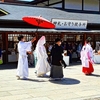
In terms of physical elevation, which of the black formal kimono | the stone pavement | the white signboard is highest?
the white signboard

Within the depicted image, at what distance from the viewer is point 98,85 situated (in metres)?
8.87

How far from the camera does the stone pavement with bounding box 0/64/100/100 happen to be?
23.5 ft

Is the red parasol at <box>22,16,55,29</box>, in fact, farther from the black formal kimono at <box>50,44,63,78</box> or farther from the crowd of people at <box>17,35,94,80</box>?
the black formal kimono at <box>50,44,63,78</box>

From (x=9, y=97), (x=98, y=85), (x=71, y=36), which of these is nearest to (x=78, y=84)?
(x=98, y=85)

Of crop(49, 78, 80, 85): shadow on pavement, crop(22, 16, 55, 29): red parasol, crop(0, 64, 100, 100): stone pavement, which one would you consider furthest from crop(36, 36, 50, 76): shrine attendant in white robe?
crop(49, 78, 80, 85): shadow on pavement

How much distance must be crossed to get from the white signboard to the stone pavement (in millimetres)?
7200

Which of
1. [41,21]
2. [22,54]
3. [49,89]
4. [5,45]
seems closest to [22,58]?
[22,54]

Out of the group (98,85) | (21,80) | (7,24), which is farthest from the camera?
(7,24)

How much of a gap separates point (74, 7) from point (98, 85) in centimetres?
1429

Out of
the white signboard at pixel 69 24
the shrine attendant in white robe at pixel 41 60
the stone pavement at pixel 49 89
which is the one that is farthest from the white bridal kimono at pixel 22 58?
the white signboard at pixel 69 24

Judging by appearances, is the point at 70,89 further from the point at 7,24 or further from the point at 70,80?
the point at 7,24

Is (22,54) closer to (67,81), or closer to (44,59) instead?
(44,59)

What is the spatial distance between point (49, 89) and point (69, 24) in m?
9.90

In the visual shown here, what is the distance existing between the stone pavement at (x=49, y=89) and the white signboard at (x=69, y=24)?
7.20m
